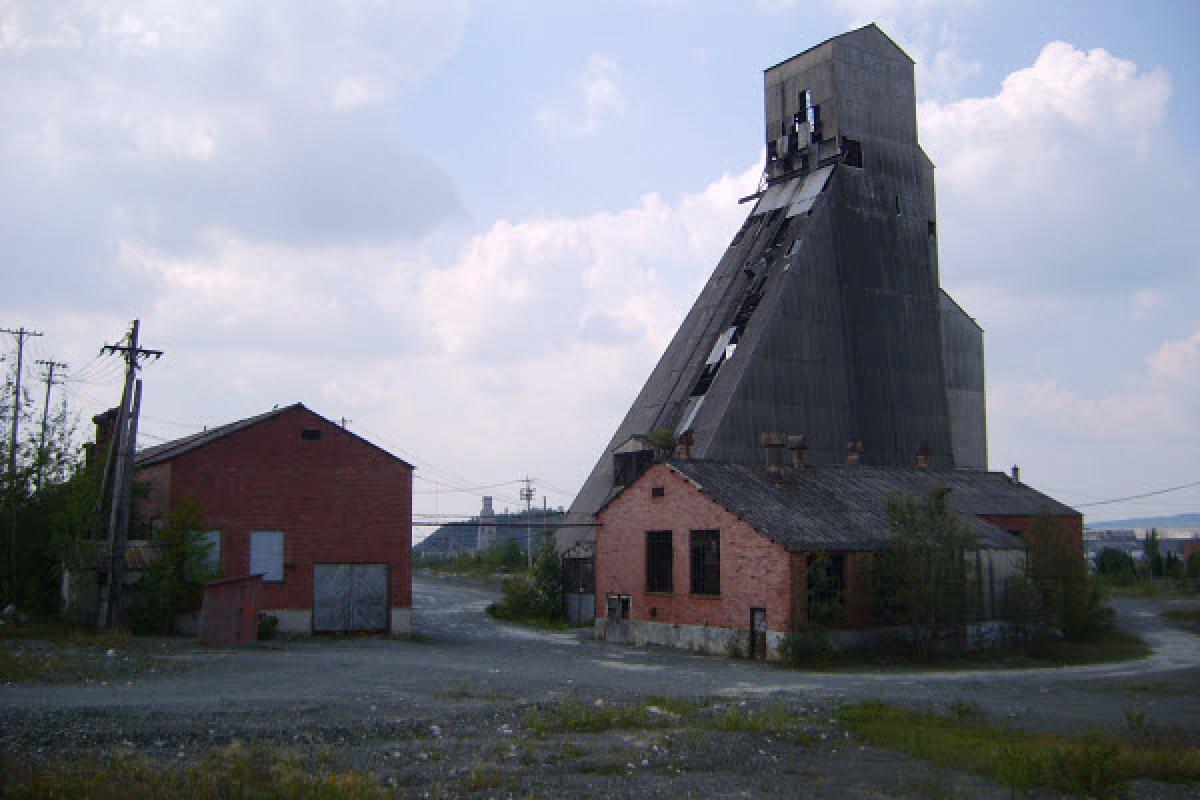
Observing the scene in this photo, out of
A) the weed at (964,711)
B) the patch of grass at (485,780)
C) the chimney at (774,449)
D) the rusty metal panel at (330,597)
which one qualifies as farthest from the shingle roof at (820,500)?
the patch of grass at (485,780)

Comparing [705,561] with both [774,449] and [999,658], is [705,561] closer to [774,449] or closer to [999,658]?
[774,449]

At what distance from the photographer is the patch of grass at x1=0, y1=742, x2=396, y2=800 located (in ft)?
31.1

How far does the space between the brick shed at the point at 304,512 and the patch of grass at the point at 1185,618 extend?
3064cm

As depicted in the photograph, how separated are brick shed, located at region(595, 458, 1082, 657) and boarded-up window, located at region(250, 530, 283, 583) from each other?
10.7 metres

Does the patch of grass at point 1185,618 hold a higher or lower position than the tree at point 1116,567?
lower

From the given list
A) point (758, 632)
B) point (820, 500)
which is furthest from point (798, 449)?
point (758, 632)

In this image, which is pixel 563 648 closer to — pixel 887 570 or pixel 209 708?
pixel 887 570

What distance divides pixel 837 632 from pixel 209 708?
1728 centimetres

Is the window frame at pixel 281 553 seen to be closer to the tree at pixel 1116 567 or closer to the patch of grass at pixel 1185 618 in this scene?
the patch of grass at pixel 1185 618

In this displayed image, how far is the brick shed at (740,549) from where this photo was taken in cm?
2650

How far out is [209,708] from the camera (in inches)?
577

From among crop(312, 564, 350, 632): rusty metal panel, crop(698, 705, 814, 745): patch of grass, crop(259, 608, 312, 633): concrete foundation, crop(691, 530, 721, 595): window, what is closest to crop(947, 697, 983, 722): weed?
crop(698, 705, 814, 745): patch of grass

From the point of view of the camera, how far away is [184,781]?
9961mm

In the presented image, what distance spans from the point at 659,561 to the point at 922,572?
810 centimetres
